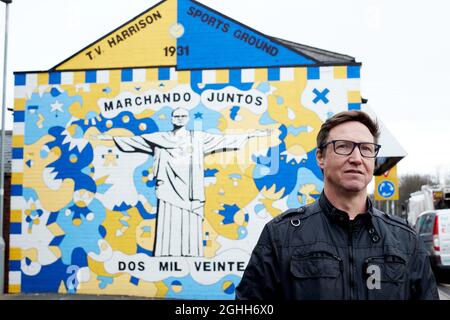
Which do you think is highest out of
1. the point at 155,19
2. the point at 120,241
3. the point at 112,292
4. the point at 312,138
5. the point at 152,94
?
the point at 155,19

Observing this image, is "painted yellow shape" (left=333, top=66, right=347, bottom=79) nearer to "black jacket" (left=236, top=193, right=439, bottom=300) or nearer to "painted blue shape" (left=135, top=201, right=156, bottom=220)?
"painted blue shape" (left=135, top=201, right=156, bottom=220)

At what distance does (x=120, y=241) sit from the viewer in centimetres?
873

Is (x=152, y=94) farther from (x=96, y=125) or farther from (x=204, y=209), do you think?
(x=204, y=209)

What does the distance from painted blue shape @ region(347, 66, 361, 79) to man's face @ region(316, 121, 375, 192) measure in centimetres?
626

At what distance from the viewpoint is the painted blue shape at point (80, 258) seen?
28.7 ft

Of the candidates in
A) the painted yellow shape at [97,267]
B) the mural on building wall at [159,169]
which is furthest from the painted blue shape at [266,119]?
the painted yellow shape at [97,267]

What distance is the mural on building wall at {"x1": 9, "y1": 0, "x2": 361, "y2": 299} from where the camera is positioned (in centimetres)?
854

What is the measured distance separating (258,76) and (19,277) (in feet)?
18.5

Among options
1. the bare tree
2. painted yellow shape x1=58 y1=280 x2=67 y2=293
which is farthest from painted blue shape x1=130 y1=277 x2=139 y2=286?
the bare tree

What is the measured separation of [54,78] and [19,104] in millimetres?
820

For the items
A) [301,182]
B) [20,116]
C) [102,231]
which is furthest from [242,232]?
[20,116]

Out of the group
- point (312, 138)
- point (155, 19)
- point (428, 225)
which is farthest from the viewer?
point (428, 225)
